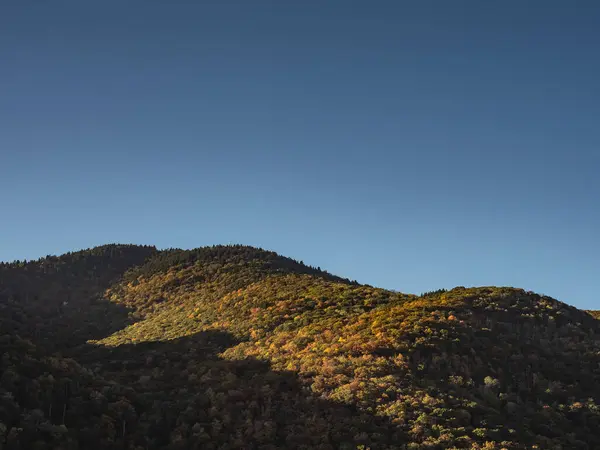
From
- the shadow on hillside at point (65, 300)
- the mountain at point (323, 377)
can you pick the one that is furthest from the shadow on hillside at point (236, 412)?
the shadow on hillside at point (65, 300)

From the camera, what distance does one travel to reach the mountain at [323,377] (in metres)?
20.8

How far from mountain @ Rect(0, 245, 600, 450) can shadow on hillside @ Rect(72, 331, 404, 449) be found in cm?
9

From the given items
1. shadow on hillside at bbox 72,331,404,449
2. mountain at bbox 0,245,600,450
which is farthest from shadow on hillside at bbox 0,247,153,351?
shadow on hillside at bbox 72,331,404,449

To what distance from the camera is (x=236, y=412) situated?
952 inches

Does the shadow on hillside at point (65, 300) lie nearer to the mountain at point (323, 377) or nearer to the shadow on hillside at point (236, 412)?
the mountain at point (323, 377)

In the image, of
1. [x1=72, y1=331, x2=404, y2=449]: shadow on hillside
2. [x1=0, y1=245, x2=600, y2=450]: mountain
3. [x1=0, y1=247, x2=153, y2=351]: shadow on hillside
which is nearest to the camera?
[x1=0, y1=245, x2=600, y2=450]: mountain

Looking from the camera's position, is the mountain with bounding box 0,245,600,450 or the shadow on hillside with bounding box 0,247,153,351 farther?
the shadow on hillside with bounding box 0,247,153,351

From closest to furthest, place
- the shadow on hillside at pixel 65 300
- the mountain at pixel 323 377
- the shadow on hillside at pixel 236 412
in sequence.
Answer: the mountain at pixel 323 377
the shadow on hillside at pixel 236 412
the shadow on hillside at pixel 65 300

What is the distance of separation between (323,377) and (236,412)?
18.4 ft

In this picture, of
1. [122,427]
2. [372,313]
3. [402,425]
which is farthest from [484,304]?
[122,427]

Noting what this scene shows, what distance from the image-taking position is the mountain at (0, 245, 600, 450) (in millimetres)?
20828

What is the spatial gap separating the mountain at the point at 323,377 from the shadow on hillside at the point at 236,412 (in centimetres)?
9

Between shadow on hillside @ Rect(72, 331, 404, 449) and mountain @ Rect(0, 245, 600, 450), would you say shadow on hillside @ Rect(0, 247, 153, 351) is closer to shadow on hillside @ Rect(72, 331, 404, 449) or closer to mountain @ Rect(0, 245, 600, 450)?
mountain @ Rect(0, 245, 600, 450)

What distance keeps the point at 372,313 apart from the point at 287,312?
852 cm
